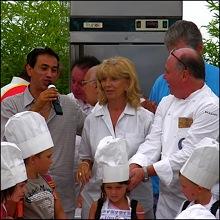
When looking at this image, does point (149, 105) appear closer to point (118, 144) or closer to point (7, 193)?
point (118, 144)

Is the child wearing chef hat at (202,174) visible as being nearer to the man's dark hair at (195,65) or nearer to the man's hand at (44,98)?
the man's dark hair at (195,65)

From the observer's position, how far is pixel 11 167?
3166mm

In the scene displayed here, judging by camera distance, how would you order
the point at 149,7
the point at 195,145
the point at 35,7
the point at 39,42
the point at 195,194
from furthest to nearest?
1. the point at 35,7
2. the point at 39,42
3. the point at 149,7
4. the point at 195,145
5. the point at 195,194

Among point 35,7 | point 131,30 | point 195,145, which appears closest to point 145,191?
point 195,145

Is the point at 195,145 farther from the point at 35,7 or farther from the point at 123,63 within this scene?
the point at 35,7

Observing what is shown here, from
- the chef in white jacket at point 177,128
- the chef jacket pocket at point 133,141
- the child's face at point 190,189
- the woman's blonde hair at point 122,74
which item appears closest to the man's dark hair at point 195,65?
the chef in white jacket at point 177,128

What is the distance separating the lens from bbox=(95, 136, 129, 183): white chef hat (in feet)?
11.5

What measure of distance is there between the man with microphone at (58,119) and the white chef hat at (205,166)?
43.5 inches

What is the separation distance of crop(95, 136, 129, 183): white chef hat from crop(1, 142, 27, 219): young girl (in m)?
0.49

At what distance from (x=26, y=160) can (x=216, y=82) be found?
122 centimetres

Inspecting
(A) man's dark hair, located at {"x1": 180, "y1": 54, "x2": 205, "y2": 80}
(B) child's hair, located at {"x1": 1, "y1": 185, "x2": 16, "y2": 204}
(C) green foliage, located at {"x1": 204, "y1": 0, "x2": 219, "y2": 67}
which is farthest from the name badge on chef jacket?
(C) green foliage, located at {"x1": 204, "y1": 0, "x2": 219, "y2": 67}

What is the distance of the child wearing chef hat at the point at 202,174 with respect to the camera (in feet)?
10.2

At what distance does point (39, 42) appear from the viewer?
11117 mm

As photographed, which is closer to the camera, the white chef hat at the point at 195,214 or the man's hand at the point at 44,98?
the white chef hat at the point at 195,214
